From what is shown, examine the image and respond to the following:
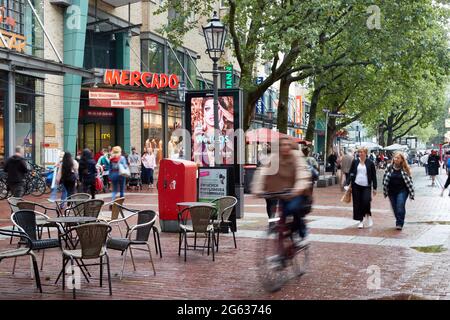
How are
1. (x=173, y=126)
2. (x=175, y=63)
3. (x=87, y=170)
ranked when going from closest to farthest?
(x=87, y=170) → (x=175, y=63) → (x=173, y=126)

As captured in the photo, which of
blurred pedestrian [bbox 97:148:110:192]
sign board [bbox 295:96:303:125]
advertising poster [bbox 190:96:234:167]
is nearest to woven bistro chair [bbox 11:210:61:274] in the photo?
advertising poster [bbox 190:96:234:167]

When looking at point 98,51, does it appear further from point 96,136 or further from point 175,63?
point 175,63

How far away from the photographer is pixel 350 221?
1302 cm

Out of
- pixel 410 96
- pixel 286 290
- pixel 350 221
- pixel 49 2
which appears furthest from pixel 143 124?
pixel 286 290

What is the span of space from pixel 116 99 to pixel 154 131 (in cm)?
648

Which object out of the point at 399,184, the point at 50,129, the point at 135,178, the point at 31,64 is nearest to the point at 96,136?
the point at 50,129

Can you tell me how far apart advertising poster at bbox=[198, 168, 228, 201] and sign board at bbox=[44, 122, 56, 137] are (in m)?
12.6

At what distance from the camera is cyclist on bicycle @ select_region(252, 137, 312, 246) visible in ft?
22.8

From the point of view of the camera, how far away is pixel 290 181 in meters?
6.98

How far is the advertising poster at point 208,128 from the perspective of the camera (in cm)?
1412

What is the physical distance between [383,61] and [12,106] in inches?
532

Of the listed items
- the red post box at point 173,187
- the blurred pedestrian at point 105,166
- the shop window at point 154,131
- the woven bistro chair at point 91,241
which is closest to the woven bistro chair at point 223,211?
the red post box at point 173,187

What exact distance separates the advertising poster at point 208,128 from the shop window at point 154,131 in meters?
14.3

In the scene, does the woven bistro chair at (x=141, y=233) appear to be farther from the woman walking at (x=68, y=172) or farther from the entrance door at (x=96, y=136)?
the entrance door at (x=96, y=136)
